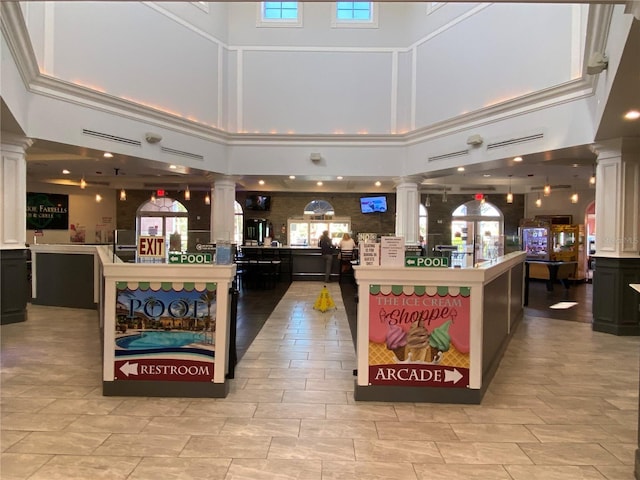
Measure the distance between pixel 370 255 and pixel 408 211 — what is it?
23.3ft

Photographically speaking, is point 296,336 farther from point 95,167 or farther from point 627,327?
point 95,167

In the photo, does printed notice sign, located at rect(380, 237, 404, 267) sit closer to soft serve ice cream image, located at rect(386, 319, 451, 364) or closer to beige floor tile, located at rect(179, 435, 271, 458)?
soft serve ice cream image, located at rect(386, 319, 451, 364)

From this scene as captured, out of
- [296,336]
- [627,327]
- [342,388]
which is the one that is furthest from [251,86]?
[627,327]

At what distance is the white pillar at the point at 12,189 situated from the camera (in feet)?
19.6

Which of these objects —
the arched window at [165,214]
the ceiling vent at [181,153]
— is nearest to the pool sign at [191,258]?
the ceiling vent at [181,153]

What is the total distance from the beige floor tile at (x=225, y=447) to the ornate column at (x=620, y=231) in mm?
5764

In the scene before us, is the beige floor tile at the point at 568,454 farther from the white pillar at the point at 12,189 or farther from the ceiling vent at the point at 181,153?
the ceiling vent at the point at 181,153

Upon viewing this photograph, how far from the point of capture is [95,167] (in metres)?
10.2

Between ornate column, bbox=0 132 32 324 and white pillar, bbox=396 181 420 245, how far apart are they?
7560mm

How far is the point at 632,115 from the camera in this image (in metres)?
4.67

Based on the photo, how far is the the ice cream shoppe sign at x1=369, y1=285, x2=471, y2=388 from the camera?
3219mm

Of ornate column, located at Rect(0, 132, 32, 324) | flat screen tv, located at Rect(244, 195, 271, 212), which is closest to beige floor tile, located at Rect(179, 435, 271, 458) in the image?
ornate column, located at Rect(0, 132, 32, 324)

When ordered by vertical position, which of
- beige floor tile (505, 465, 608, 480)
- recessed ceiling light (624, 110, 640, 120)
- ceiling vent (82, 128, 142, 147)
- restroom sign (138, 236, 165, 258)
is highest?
ceiling vent (82, 128, 142, 147)

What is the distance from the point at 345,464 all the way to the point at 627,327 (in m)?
5.59
